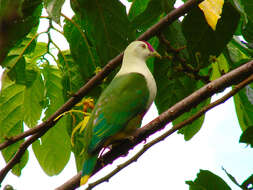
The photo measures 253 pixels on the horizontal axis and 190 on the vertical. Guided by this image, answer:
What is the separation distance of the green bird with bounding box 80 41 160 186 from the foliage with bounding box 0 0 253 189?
0.12 meters

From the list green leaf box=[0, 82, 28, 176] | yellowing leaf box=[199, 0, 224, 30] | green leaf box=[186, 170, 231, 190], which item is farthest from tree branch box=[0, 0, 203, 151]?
green leaf box=[186, 170, 231, 190]

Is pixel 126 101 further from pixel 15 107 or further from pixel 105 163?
pixel 15 107

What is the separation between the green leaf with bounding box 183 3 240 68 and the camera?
2131mm

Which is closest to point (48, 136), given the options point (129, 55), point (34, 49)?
point (34, 49)

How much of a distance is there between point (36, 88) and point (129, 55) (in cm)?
68

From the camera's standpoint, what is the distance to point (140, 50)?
99.5 inches

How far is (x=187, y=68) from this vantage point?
210 centimetres

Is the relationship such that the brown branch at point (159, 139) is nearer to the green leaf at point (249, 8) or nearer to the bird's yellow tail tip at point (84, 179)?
the bird's yellow tail tip at point (84, 179)

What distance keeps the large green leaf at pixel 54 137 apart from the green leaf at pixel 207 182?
123 cm

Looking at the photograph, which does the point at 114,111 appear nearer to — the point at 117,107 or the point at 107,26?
the point at 117,107

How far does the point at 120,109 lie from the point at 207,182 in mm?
781

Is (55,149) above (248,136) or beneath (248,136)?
above

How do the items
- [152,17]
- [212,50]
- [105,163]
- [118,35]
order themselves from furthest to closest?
[152,17]
[118,35]
[212,50]
[105,163]

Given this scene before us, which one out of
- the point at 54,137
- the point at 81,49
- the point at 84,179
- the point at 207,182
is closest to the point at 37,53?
the point at 81,49
